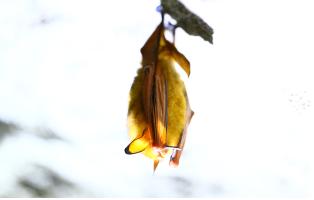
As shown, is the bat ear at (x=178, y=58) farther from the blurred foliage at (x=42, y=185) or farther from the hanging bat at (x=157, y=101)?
the blurred foliage at (x=42, y=185)

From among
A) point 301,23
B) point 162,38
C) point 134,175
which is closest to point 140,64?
point 162,38

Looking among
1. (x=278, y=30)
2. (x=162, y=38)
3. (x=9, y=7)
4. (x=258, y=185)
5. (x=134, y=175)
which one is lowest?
(x=258, y=185)

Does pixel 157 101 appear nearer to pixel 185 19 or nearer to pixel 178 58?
pixel 178 58

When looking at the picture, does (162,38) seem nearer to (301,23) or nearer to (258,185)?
(301,23)

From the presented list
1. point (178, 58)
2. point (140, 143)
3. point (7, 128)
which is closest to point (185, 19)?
point (178, 58)

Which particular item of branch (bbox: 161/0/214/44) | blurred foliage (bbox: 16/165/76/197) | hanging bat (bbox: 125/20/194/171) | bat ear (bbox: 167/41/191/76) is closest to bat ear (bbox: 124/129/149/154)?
hanging bat (bbox: 125/20/194/171)

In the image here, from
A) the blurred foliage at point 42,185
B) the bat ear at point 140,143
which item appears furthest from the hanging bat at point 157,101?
the blurred foliage at point 42,185
